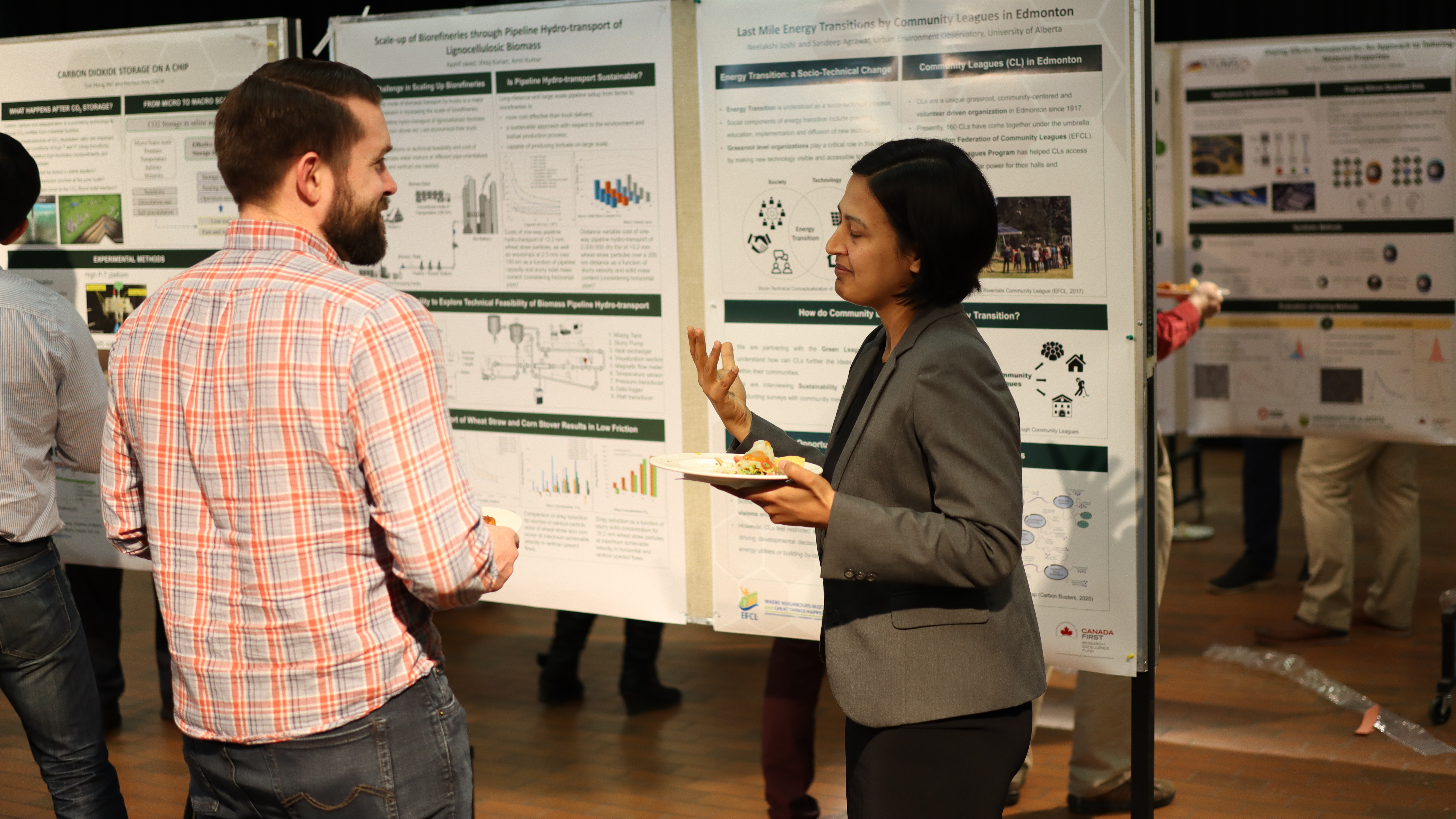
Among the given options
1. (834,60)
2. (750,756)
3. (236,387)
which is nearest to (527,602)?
(750,756)

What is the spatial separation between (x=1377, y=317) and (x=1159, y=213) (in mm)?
999

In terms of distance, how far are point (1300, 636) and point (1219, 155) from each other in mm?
A: 2065

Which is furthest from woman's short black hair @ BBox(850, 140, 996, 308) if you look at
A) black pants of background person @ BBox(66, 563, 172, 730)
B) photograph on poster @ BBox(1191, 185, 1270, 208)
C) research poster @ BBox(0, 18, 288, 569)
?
photograph on poster @ BBox(1191, 185, 1270, 208)

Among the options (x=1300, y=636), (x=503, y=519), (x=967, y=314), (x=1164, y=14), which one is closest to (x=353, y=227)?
(x=503, y=519)

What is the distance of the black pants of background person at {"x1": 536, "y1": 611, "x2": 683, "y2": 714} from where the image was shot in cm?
468

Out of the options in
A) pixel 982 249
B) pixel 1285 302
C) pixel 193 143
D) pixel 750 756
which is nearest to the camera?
pixel 982 249

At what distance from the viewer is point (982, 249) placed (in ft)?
6.20

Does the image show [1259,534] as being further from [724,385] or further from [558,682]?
[724,385]

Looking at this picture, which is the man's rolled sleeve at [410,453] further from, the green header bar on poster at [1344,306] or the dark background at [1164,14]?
the dark background at [1164,14]

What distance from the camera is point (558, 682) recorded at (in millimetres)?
4789

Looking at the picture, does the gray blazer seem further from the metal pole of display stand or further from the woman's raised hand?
the metal pole of display stand

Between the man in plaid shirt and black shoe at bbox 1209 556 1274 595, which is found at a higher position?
the man in plaid shirt

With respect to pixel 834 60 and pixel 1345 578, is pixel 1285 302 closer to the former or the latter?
pixel 1345 578

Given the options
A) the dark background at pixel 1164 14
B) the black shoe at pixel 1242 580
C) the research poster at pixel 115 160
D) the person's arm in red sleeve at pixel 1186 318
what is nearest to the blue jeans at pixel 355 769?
the research poster at pixel 115 160
